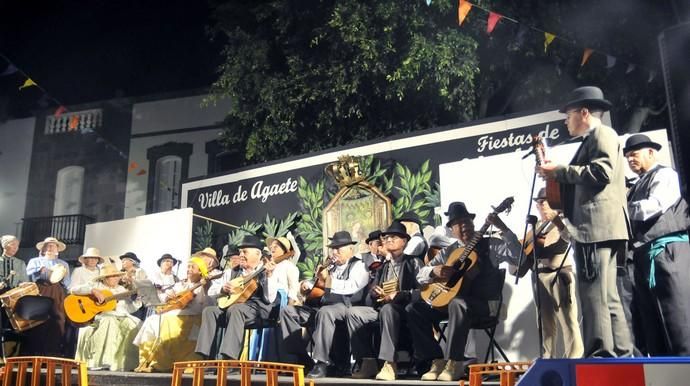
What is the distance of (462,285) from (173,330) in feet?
11.1

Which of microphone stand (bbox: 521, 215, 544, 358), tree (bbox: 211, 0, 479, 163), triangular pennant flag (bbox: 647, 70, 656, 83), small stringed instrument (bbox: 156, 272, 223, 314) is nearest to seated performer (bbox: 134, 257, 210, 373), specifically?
small stringed instrument (bbox: 156, 272, 223, 314)

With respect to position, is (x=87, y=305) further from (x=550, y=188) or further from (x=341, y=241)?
(x=550, y=188)

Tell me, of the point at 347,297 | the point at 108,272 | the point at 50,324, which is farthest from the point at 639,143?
the point at 50,324

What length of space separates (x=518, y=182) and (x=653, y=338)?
72.9 inches

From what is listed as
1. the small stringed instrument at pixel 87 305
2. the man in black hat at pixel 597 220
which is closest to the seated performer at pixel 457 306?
the man in black hat at pixel 597 220

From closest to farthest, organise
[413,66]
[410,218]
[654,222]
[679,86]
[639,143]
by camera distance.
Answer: [679,86] < [654,222] < [639,143] < [410,218] < [413,66]

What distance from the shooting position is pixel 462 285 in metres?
5.59

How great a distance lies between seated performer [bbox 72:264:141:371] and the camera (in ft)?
25.5

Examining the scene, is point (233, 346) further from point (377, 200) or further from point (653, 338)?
point (653, 338)

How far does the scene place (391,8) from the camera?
11.1 meters

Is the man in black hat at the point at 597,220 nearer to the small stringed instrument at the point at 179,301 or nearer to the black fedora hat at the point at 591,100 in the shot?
the black fedora hat at the point at 591,100

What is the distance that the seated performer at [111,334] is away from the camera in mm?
7762

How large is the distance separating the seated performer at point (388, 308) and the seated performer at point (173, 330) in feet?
7.26

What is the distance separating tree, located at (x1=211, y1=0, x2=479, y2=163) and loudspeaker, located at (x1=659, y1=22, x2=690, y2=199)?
31.5ft
